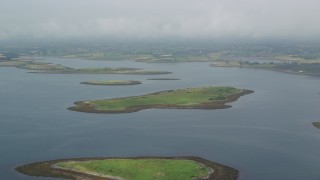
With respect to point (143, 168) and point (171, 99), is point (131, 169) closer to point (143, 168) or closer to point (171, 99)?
point (143, 168)

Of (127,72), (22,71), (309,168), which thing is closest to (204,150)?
(309,168)

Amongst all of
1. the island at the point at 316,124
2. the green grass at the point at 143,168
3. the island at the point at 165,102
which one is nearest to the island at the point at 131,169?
the green grass at the point at 143,168

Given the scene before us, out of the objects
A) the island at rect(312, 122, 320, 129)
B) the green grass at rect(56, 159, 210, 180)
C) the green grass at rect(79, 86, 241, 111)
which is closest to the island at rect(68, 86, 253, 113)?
the green grass at rect(79, 86, 241, 111)

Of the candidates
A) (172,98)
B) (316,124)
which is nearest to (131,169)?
(316,124)

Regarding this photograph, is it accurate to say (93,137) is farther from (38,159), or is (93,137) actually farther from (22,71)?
(22,71)

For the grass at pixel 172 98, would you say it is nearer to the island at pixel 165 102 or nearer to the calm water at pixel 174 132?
the island at pixel 165 102

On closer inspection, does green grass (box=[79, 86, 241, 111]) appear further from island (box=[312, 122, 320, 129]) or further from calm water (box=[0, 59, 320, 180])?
island (box=[312, 122, 320, 129])
